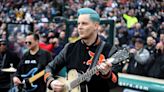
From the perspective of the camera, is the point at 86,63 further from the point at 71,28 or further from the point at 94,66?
the point at 71,28

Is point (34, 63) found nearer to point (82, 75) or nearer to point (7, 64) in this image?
point (7, 64)

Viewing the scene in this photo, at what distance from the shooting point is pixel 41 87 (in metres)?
7.98

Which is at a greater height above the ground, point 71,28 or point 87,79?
point 87,79

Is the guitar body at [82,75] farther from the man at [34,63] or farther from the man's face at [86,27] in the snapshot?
the man at [34,63]

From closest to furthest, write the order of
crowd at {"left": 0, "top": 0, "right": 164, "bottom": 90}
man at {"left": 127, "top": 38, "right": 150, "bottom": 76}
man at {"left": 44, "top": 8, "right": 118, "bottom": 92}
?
1. man at {"left": 44, "top": 8, "right": 118, "bottom": 92}
2. man at {"left": 127, "top": 38, "right": 150, "bottom": 76}
3. crowd at {"left": 0, "top": 0, "right": 164, "bottom": 90}

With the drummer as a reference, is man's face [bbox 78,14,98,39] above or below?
above

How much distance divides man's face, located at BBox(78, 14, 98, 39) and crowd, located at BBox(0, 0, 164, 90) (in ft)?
13.8

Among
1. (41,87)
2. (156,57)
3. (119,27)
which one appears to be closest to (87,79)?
(41,87)

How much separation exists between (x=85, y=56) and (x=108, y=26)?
5723mm

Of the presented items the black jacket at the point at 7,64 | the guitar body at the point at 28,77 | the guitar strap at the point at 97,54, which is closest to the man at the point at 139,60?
the guitar body at the point at 28,77

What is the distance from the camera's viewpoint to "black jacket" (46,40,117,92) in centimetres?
454

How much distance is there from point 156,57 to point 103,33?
6.80ft

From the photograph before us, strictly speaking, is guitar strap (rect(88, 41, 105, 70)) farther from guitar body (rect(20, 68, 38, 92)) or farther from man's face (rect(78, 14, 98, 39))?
guitar body (rect(20, 68, 38, 92))

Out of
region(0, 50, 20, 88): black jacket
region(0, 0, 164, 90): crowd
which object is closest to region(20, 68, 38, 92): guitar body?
region(0, 50, 20, 88): black jacket
